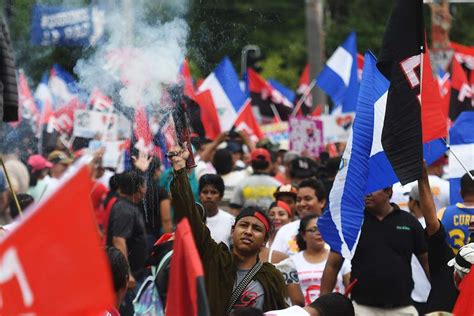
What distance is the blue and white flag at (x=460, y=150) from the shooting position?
9133mm

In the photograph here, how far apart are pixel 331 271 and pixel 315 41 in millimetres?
13904

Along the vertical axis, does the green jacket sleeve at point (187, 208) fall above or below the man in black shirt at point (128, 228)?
above

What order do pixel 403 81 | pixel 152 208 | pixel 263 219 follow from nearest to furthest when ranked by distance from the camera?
pixel 403 81, pixel 263 219, pixel 152 208

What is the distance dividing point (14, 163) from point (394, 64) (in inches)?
230

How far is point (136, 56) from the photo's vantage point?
23.8 feet

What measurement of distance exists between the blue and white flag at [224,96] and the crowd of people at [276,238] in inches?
82.5

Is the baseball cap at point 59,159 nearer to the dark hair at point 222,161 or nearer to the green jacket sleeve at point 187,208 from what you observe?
the dark hair at point 222,161

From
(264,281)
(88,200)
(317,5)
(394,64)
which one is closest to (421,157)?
(394,64)

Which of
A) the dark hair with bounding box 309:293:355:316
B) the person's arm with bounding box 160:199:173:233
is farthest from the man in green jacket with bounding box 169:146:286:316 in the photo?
the person's arm with bounding box 160:199:173:233

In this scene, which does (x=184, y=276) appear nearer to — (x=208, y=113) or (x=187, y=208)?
(x=187, y=208)

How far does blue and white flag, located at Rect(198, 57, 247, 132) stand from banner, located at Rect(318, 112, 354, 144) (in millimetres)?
1253

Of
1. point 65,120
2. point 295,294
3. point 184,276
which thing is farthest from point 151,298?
point 65,120

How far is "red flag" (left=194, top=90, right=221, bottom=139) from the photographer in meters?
14.5

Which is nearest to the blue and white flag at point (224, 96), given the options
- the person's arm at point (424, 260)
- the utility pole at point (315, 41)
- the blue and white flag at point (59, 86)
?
the blue and white flag at point (59, 86)
